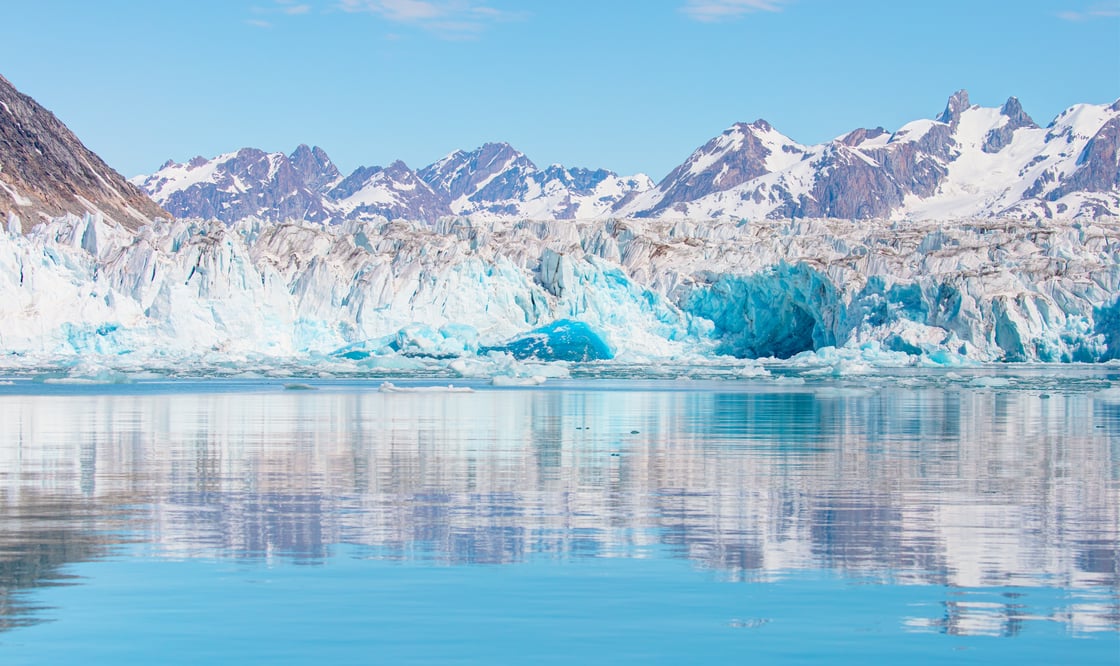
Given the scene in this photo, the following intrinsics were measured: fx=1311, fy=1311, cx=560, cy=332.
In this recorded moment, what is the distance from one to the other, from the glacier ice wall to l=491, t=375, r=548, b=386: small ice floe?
730 centimetres

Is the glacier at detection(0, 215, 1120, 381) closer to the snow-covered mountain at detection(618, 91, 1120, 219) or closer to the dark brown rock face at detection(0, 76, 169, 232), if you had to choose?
the dark brown rock face at detection(0, 76, 169, 232)

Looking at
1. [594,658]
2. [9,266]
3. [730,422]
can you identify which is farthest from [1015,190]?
[594,658]

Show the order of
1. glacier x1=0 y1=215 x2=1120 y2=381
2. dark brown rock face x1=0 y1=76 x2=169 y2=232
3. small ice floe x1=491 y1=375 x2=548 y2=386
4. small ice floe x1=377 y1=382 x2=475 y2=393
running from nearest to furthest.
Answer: small ice floe x1=377 y1=382 x2=475 y2=393 < small ice floe x1=491 y1=375 x2=548 y2=386 < glacier x1=0 y1=215 x2=1120 y2=381 < dark brown rock face x1=0 y1=76 x2=169 y2=232

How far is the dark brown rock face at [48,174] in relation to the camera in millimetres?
84938

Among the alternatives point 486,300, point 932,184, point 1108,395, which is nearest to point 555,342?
point 486,300

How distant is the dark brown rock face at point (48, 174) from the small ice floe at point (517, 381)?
198 feet

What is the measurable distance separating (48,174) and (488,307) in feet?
220

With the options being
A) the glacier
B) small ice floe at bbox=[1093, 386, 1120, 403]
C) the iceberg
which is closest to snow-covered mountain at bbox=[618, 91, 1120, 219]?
the glacier

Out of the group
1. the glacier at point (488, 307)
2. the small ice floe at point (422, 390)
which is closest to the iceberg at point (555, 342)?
the glacier at point (488, 307)

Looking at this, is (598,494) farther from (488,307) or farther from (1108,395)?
(488,307)

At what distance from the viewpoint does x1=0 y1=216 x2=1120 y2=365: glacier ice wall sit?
105 feet

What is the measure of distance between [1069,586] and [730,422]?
9.05 metres

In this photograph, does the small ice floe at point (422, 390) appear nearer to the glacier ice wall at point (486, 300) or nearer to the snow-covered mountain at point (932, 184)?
the glacier ice wall at point (486, 300)

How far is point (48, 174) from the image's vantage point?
9244cm
